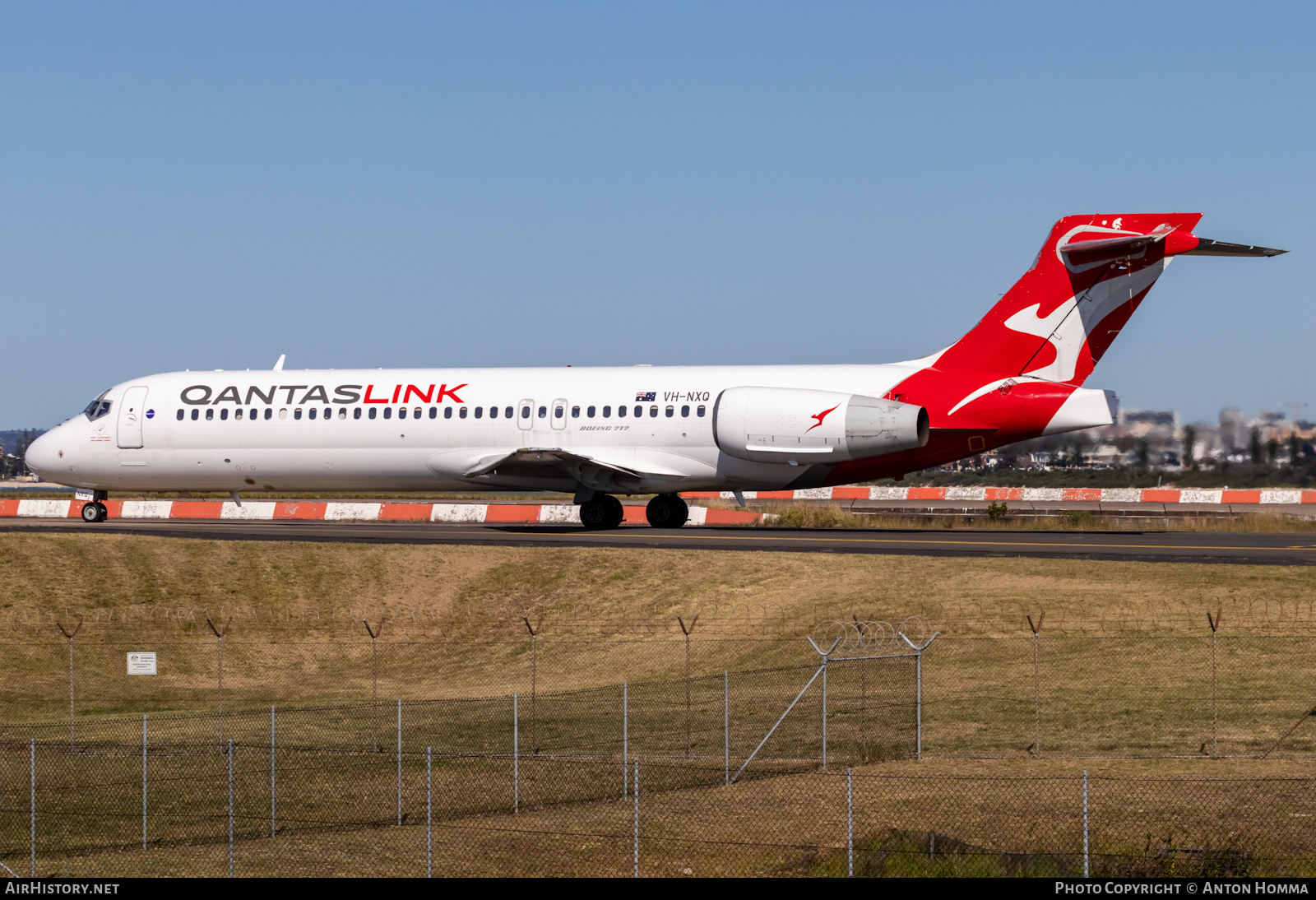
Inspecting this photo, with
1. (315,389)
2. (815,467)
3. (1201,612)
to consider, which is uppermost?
(315,389)

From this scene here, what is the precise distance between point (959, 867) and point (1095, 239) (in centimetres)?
2355

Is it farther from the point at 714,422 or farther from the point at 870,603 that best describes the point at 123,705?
the point at 714,422

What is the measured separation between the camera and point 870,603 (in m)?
28.6

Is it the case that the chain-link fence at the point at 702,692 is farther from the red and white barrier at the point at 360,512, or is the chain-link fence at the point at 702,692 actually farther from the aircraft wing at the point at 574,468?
the red and white barrier at the point at 360,512

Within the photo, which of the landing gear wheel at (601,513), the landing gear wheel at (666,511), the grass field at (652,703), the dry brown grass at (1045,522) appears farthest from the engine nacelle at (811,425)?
the dry brown grass at (1045,522)

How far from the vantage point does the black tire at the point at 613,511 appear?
4059cm

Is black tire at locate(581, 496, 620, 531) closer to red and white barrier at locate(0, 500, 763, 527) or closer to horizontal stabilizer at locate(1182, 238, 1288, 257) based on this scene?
red and white barrier at locate(0, 500, 763, 527)

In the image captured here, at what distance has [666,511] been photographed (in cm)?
4166

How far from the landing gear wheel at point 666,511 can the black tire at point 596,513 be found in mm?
1537

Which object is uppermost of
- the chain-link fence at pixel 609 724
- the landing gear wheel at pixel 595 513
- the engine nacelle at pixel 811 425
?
the engine nacelle at pixel 811 425

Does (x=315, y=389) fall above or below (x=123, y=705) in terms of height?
above
